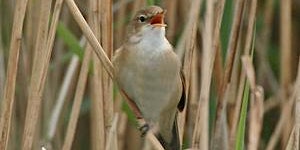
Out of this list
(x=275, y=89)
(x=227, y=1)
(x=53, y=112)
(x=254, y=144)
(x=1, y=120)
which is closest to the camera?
(x=254, y=144)

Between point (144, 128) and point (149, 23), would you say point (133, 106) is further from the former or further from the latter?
point (149, 23)

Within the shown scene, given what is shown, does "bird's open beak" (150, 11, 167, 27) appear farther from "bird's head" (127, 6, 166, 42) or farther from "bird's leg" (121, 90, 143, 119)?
"bird's leg" (121, 90, 143, 119)

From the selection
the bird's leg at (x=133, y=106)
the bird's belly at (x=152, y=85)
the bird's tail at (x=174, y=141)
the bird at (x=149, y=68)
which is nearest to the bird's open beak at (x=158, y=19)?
the bird at (x=149, y=68)

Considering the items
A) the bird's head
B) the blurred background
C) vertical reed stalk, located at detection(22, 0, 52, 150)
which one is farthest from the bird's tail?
vertical reed stalk, located at detection(22, 0, 52, 150)

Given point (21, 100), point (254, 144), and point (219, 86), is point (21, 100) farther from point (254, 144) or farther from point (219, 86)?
point (254, 144)

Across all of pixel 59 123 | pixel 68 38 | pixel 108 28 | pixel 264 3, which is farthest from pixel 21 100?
pixel 264 3

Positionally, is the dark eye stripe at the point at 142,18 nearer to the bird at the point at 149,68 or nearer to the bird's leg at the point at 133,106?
the bird at the point at 149,68
